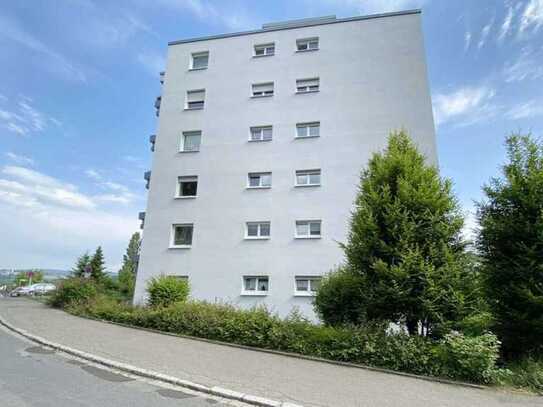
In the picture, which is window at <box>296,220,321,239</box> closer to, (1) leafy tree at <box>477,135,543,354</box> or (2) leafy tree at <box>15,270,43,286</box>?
(1) leafy tree at <box>477,135,543,354</box>

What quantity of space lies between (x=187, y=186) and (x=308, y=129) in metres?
7.80

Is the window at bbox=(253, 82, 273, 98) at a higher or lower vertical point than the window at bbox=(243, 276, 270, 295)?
higher

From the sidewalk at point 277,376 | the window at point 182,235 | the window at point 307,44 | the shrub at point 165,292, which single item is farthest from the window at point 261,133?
the sidewalk at point 277,376

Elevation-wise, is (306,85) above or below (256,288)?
above

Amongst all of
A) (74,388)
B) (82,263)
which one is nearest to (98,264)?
(82,263)

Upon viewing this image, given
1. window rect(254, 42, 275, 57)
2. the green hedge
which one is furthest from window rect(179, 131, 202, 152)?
the green hedge

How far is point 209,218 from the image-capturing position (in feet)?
63.9

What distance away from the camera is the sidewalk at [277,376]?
6258 millimetres

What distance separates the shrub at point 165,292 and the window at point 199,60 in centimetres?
1501

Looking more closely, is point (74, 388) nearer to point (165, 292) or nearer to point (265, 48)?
point (165, 292)

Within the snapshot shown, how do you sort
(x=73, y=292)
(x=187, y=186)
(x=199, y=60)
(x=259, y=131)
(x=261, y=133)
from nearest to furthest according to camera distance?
(x=73, y=292) < (x=261, y=133) < (x=259, y=131) < (x=187, y=186) < (x=199, y=60)

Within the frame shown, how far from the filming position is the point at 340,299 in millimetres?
11156

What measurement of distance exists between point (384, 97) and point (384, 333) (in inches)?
556

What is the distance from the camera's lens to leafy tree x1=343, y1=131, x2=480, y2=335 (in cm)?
875
